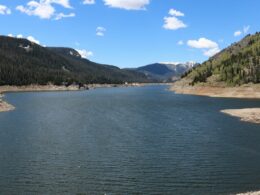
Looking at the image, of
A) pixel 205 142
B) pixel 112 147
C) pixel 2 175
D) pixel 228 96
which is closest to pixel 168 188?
pixel 2 175

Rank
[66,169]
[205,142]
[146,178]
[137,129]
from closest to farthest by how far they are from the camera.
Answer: [146,178], [66,169], [205,142], [137,129]

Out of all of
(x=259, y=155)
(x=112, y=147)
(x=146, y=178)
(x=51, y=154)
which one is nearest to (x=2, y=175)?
(x=51, y=154)

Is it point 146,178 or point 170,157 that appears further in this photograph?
point 170,157

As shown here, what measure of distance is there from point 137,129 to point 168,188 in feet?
133

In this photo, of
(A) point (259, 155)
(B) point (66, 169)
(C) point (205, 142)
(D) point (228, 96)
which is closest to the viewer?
(B) point (66, 169)

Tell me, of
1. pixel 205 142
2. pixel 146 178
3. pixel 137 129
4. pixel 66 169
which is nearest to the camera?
pixel 146 178

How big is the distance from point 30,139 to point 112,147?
15509mm

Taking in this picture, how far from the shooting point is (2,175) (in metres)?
45.0

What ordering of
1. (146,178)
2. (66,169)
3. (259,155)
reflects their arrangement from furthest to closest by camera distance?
(259,155), (66,169), (146,178)

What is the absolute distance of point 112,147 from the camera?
60.4 m

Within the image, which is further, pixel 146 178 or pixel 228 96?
pixel 228 96

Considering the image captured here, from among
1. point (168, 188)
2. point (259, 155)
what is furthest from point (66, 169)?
point (259, 155)

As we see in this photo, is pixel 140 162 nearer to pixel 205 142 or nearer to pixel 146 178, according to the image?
pixel 146 178

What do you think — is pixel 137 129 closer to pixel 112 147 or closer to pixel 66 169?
pixel 112 147
